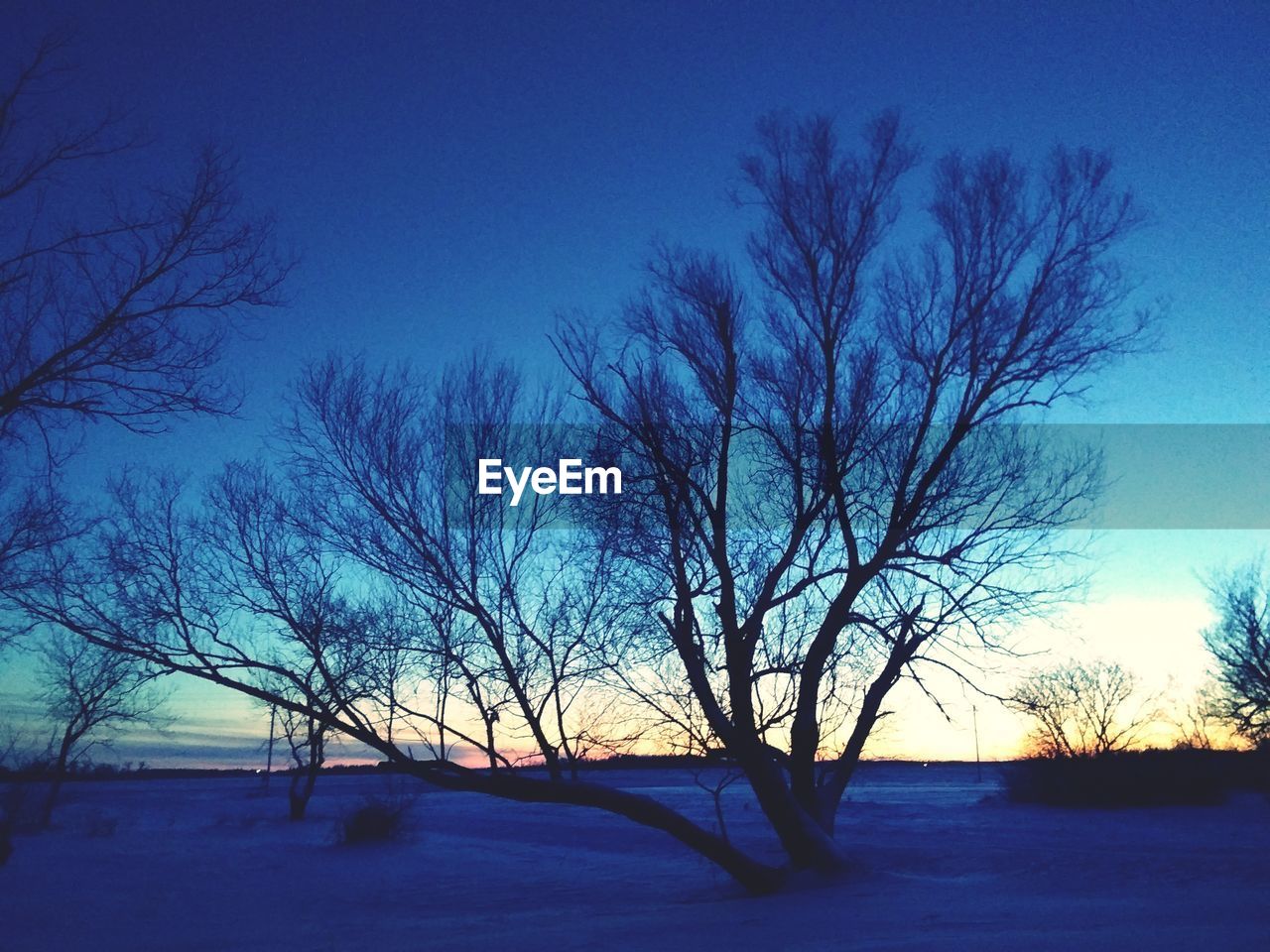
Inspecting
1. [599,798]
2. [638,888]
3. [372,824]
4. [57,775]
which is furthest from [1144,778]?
[57,775]

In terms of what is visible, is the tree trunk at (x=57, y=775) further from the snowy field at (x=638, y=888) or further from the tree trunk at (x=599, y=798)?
the tree trunk at (x=599, y=798)

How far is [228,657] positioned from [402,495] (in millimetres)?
2619

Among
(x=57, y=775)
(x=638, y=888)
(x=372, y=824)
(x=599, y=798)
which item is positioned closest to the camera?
(x=599, y=798)

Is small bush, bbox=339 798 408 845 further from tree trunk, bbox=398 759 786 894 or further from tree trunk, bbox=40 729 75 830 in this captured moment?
tree trunk, bbox=398 759 786 894

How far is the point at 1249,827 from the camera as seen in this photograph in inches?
941

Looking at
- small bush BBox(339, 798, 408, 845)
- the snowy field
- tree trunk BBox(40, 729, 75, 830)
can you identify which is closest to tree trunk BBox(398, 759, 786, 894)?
the snowy field

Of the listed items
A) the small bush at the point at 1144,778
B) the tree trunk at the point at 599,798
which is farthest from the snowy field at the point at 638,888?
the small bush at the point at 1144,778

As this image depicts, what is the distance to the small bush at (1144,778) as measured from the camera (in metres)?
32.2

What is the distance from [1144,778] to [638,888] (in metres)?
25.4

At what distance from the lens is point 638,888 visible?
590 inches

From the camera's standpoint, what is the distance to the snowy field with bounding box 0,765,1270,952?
8.36m

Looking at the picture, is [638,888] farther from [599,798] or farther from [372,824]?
[372,824]

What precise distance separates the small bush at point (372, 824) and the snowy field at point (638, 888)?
0.51 metres

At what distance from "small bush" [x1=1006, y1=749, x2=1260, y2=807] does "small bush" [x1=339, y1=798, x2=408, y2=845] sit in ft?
73.8
